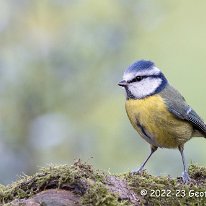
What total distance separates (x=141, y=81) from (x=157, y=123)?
34cm

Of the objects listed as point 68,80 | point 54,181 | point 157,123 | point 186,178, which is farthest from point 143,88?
point 54,181

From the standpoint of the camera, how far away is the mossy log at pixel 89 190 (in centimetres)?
254

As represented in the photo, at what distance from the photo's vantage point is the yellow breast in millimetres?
3809

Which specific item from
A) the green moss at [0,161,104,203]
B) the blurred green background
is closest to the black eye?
the blurred green background

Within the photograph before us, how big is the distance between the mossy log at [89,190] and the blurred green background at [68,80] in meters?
1.34

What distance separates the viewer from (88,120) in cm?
443

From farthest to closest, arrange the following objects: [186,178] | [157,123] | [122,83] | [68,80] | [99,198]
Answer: [68,80] → [122,83] → [157,123] → [186,178] → [99,198]

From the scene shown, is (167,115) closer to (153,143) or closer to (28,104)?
(153,143)

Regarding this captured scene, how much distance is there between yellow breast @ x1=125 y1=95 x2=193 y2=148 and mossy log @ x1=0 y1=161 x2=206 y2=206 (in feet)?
2.98

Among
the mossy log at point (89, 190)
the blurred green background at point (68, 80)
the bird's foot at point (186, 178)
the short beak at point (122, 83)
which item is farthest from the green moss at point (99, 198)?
the blurred green background at point (68, 80)

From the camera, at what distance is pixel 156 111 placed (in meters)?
3.84

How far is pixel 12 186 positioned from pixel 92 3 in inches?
85.1

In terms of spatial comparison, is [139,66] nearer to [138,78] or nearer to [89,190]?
[138,78]

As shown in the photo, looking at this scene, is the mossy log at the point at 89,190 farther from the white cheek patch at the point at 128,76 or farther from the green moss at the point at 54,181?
the white cheek patch at the point at 128,76
